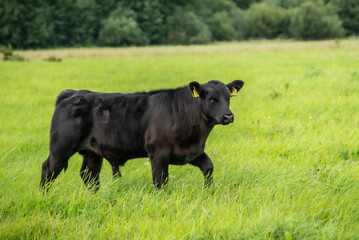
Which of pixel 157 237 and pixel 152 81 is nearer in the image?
pixel 157 237

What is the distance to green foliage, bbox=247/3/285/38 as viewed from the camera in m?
85.1

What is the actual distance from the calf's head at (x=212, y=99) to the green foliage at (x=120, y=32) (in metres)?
61.1

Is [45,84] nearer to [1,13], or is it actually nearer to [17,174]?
[17,174]

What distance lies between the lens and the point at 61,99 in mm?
4957

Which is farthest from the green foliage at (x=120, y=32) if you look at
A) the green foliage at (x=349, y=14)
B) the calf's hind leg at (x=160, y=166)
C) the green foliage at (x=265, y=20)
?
the calf's hind leg at (x=160, y=166)

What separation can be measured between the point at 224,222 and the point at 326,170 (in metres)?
2.24

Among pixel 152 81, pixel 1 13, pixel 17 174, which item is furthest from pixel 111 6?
pixel 17 174

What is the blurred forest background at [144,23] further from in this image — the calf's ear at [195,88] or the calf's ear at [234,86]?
the calf's ear at [195,88]

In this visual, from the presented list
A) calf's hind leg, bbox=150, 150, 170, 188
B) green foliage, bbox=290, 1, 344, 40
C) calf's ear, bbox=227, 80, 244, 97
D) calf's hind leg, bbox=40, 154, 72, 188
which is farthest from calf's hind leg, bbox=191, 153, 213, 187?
green foliage, bbox=290, 1, 344, 40

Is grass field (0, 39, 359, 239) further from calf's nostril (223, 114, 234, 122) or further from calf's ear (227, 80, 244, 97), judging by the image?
calf's ear (227, 80, 244, 97)

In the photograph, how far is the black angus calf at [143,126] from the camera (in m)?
4.35

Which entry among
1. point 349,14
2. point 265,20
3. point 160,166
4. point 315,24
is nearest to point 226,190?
point 160,166

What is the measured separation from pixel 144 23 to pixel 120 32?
27.1 ft

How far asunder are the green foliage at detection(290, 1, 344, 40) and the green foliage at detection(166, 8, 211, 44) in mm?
18741
